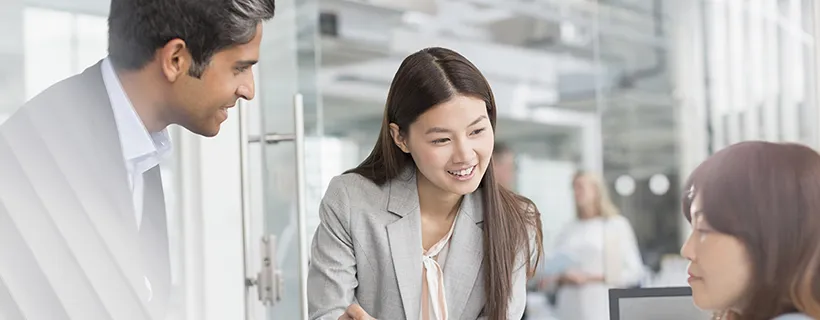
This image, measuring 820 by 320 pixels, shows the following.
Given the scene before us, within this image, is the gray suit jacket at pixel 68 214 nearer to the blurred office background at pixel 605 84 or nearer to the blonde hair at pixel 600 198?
the blurred office background at pixel 605 84

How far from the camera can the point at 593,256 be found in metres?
4.71

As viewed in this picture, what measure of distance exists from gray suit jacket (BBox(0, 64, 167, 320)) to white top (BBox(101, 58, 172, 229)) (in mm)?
15

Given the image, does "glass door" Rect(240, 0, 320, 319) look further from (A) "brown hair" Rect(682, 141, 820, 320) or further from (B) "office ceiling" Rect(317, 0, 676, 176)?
(B) "office ceiling" Rect(317, 0, 676, 176)

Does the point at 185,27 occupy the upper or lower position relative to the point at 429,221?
upper

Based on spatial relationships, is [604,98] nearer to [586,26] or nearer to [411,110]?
[586,26]

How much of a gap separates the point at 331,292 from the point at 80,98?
1.74 ft

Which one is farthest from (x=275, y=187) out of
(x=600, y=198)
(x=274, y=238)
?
(x=600, y=198)

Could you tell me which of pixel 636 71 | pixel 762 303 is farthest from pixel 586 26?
pixel 762 303

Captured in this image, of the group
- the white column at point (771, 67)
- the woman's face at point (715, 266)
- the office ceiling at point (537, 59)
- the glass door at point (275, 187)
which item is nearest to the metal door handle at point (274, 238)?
the glass door at point (275, 187)

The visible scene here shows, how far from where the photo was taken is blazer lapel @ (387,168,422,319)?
1736 mm

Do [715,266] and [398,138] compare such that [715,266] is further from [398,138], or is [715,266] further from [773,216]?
[398,138]

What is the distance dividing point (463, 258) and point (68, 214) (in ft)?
2.22

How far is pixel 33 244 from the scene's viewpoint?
1.47 metres

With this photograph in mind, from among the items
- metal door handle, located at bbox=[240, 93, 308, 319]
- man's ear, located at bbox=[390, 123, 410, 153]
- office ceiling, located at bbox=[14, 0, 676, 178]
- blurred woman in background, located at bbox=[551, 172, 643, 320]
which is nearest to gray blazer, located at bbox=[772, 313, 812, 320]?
man's ear, located at bbox=[390, 123, 410, 153]
